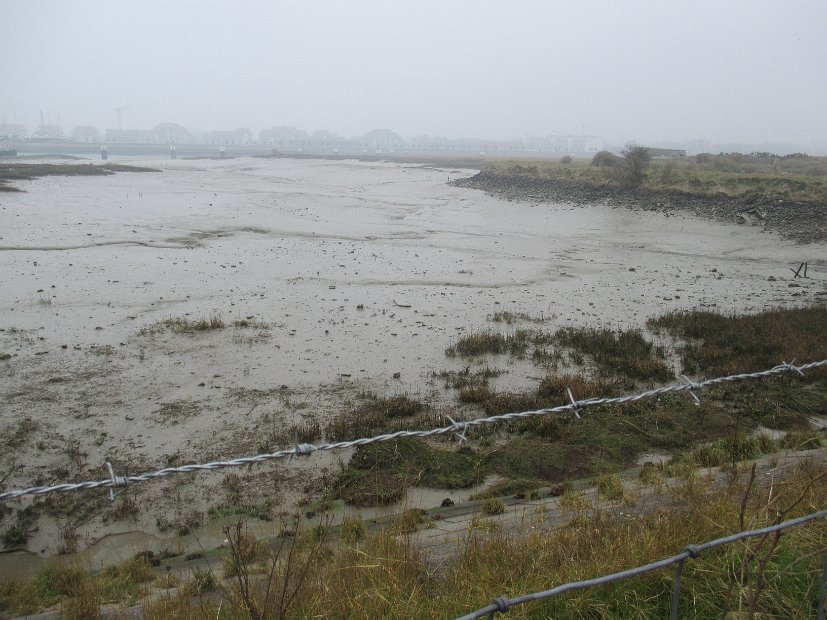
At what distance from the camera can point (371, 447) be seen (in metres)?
8.22

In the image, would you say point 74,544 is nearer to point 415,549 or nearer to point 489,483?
point 415,549

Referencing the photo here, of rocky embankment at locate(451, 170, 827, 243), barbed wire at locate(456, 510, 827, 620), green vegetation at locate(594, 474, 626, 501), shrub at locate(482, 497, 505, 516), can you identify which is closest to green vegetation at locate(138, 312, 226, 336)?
shrub at locate(482, 497, 505, 516)

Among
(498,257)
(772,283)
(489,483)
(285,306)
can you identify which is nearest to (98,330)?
(285,306)

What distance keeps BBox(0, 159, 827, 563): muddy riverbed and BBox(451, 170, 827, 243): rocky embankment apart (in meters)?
1.43

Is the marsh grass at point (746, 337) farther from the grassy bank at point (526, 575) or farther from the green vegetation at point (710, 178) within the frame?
the green vegetation at point (710, 178)

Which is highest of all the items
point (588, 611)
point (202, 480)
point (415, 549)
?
point (588, 611)

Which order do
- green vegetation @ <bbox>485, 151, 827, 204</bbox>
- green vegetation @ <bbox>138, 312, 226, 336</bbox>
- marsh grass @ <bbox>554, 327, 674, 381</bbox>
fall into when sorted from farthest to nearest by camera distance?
green vegetation @ <bbox>485, 151, 827, 204</bbox> < green vegetation @ <bbox>138, 312, 226, 336</bbox> < marsh grass @ <bbox>554, 327, 674, 381</bbox>

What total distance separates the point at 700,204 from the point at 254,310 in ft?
96.3

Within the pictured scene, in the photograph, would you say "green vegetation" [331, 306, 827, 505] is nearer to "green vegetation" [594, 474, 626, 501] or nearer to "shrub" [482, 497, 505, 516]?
"green vegetation" [594, 474, 626, 501]

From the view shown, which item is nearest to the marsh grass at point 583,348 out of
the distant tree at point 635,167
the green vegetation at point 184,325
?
the green vegetation at point 184,325

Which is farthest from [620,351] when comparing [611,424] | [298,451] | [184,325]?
[184,325]

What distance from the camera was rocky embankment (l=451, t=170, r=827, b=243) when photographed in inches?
1108

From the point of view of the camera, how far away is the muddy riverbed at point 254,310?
309 inches

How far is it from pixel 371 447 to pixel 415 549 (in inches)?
155
